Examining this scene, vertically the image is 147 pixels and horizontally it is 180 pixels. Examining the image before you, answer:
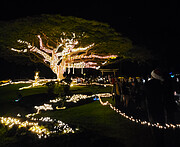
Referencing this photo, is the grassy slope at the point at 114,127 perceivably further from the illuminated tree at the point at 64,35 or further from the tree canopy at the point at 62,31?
the illuminated tree at the point at 64,35

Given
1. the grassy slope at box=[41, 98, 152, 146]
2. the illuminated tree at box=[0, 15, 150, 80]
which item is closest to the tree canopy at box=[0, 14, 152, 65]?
the illuminated tree at box=[0, 15, 150, 80]

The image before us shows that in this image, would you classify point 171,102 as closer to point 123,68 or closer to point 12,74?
point 12,74

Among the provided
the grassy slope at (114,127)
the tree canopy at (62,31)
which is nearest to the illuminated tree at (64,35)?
the tree canopy at (62,31)

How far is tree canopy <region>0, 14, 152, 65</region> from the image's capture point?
18.5 m

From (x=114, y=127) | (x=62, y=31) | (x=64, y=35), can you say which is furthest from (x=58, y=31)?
(x=114, y=127)

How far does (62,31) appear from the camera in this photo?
808 inches

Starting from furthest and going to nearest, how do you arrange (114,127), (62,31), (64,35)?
(64,35), (62,31), (114,127)

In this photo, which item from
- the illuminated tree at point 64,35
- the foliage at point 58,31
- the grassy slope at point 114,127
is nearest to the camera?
the grassy slope at point 114,127

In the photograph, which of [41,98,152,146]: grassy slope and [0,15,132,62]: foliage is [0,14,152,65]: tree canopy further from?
[41,98,152,146]: grassy slope

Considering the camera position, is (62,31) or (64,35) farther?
(64,35)

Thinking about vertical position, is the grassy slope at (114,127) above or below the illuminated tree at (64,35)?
below

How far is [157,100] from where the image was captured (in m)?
4.50

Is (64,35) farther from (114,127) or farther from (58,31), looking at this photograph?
(114,127)

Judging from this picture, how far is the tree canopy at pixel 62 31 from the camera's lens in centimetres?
1845
